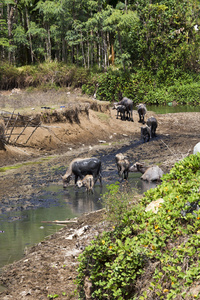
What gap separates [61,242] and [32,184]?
24.2ft

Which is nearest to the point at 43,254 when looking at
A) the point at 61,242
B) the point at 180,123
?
the point at 61,242

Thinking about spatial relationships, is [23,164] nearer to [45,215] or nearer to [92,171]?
[92,171]

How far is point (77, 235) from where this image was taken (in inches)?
351

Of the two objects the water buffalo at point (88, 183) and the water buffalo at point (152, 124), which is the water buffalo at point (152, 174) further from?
the water buffalo at point (152, 124)

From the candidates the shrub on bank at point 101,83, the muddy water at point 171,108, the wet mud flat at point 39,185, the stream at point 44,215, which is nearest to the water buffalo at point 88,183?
the stream at point 44,215

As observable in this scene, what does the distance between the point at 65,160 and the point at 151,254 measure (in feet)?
47.4

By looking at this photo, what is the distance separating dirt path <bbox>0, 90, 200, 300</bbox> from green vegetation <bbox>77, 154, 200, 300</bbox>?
32.2 inches

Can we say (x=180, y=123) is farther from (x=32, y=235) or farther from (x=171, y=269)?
(x=171, y=269)

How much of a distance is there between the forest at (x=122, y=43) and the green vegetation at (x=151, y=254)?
35.8 m

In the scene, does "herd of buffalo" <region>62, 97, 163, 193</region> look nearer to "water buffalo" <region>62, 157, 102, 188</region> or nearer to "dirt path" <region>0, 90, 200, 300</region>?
"water buffalo" <region>62, 157, 102, 188</region>

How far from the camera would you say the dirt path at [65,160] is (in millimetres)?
7316

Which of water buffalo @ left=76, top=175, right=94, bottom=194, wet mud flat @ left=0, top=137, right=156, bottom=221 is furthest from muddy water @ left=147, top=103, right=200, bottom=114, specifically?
water buffalo @ left=76, top=175, right=94, bottom=194

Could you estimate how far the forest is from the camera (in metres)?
42.4

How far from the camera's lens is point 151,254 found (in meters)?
A: 6.00
